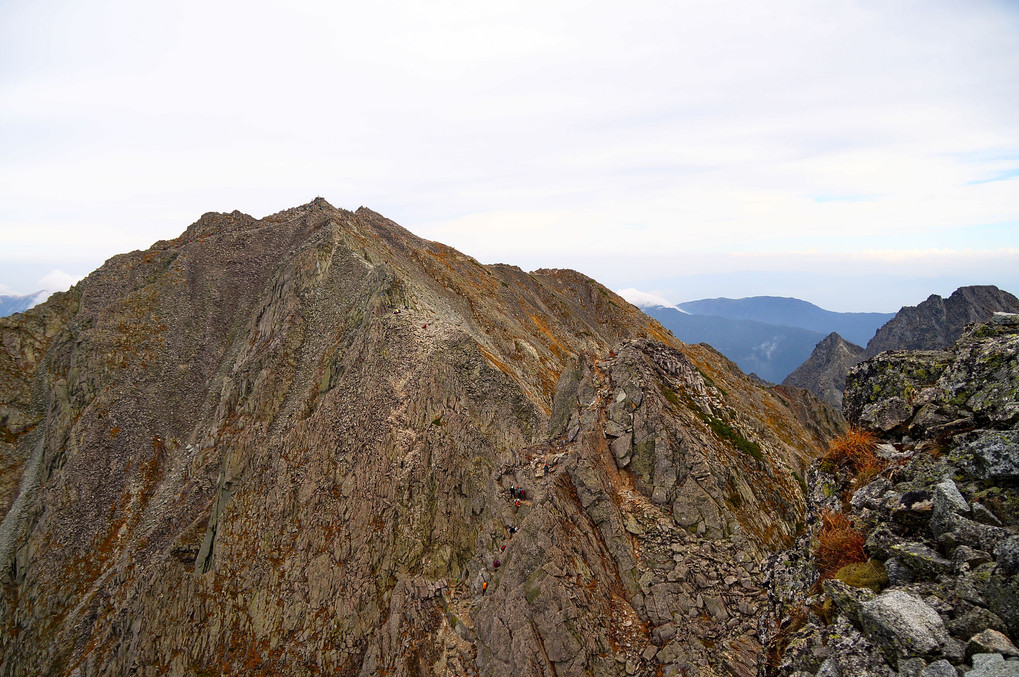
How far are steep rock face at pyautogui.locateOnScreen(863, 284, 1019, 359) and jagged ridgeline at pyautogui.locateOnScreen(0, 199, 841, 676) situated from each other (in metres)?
82.6

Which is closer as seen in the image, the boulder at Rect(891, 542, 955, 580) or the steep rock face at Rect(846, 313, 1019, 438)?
the boulder at Rect(891, 542, 955, 580)

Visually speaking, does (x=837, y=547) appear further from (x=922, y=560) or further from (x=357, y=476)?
(x=357, y=476)

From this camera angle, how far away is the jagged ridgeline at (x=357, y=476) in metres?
17.7

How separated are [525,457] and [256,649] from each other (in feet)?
73.6

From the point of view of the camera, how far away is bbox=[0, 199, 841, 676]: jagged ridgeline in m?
17.7

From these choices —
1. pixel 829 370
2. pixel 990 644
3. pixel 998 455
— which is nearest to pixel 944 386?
pixel 998 455

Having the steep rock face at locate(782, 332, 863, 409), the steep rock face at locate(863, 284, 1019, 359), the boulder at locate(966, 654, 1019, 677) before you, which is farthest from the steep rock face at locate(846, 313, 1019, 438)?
the steep rock face at locate(782, 332, 863, 409)

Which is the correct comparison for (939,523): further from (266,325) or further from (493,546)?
(266,325)

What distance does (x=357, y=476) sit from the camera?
32375 mm

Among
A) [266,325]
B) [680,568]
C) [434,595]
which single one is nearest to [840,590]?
[680,568]

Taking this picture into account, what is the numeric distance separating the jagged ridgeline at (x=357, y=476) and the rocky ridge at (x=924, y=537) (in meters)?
7.15

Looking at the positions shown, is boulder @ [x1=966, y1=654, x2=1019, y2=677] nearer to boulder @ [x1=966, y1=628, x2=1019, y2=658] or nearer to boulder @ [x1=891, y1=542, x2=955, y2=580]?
boulder @ [x1=966, y1=628, x2=1019, y2=658]

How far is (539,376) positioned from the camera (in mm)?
44312

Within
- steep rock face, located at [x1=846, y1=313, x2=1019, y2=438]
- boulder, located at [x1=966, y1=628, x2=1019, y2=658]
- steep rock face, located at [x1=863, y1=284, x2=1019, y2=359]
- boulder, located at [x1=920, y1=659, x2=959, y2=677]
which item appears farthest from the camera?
steep rock face, located at [x1=863, y1=284, x2=1019, y2=359]
